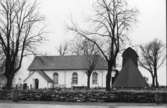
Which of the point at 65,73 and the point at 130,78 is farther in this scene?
the point at 65,73

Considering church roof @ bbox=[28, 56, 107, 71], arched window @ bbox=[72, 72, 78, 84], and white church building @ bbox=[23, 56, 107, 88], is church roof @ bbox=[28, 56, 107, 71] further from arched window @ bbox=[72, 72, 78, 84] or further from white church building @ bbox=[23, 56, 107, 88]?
arched window @ bbox=[72, 72, 78, 84]

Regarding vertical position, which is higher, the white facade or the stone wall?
the white facade

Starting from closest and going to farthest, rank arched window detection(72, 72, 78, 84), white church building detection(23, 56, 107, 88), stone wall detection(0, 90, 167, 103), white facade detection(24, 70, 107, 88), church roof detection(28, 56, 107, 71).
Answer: stone wall detection(0, 90, 167, 103) → white facade detection(24, 70, 107, 88) → white church building detection(23, 56, 107, 88) → church roof detection(28, 56, 107, 71) → arched window detection(72, 72, 78, 84)

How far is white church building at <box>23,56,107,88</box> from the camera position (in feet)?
264

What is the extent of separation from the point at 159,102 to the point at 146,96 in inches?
58.4

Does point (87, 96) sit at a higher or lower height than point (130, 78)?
lower

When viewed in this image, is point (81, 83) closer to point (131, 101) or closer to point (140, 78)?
point (140, 78)

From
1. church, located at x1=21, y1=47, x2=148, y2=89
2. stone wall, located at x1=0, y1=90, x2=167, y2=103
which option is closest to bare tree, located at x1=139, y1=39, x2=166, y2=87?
church, located at x1=21, y1=47, x2=148, y2=89

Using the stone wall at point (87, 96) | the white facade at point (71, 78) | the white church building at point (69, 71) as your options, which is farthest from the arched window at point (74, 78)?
the stone wall at point (87, 96)

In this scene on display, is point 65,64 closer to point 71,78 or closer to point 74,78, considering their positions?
point 71,78

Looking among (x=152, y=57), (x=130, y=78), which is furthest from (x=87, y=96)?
(x=152, y=57)

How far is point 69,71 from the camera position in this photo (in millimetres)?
83062

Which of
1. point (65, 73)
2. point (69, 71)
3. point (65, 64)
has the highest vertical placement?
point (65, 64)

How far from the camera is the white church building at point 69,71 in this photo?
80.5 metres
